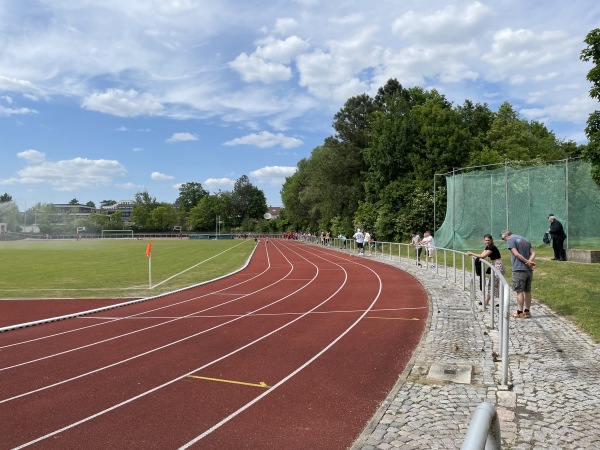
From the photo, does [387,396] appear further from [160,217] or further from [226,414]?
[160,217]

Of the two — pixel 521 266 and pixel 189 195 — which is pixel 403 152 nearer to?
pixel 521 266

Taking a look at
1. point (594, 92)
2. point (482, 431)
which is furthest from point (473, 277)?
point (482, 431)

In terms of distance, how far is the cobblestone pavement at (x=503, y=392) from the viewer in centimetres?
427

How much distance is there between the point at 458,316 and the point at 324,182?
42693 millimetres

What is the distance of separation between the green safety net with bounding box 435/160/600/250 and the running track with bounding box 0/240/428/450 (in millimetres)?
7878

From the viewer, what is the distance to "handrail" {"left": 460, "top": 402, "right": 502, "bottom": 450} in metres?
1.87

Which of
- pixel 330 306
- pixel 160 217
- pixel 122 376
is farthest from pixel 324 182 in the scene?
pixel 160 217

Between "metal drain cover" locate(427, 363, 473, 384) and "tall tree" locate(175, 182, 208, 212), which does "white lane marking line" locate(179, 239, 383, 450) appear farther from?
"tall tree" locate(175, 182, 208, 212)

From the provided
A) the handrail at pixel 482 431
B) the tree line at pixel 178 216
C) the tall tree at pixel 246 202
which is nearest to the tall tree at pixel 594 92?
the handrail at pixel 482 431

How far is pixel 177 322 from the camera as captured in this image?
34.2 ft

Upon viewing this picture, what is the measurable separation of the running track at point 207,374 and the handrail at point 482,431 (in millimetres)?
2422

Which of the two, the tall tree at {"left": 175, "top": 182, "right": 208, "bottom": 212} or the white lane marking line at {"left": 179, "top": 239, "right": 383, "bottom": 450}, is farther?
the tall tree at {"left": 175, "top": 182, "right": 208, "bottom": 212}

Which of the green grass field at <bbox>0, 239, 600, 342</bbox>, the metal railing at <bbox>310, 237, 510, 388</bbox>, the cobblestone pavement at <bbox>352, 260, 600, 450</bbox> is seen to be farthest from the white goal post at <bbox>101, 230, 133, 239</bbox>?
the cobblestone pavement at <bbox>352, 260, 600, 450</bbox>

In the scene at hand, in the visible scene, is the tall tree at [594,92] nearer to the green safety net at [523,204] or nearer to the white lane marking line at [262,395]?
the green safety net at [523,204]
